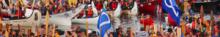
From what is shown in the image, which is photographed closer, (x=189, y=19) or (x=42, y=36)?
(x=42, y=36)

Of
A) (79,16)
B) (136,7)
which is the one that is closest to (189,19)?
(136,7)

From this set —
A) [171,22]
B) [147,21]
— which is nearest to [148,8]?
[147,21]

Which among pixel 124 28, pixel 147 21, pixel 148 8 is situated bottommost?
pixel 124 28

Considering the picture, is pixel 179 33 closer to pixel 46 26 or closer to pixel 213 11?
pixel 213 11

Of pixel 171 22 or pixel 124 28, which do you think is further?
pixel 124 28

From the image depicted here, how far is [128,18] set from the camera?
14.2m

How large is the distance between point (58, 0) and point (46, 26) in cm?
66

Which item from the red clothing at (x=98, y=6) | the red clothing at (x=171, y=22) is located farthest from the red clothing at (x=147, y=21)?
the red clothing at (x=98, y=6)

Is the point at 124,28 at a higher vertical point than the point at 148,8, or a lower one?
lower

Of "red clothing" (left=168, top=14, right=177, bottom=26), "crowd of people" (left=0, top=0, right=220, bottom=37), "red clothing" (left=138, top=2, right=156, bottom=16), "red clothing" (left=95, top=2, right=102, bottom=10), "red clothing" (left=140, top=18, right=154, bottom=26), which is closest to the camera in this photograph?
"red clothing" (left=168, top=14, right=177, bottom=26)

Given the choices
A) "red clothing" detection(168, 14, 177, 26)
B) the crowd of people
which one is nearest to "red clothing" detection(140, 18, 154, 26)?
the crowd of people

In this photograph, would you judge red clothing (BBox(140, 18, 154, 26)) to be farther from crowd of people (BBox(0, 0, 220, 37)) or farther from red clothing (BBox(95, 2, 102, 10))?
red clothing (BBox(95, 2, 102, 10))

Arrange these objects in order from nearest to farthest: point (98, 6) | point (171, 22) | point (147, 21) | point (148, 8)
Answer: point (171, 22)
point (98, 6)
point (147, 21)
point (148, 8)

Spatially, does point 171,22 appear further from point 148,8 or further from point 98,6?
point 98,6
